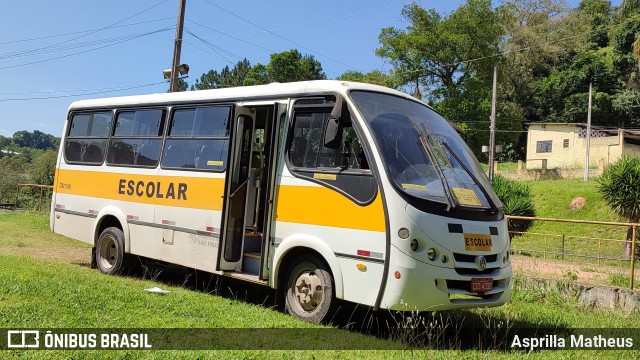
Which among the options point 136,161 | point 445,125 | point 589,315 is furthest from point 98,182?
point 589,315

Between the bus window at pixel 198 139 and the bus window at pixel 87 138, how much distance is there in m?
2.08

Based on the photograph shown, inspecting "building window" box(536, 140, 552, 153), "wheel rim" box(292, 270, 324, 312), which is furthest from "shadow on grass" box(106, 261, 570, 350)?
"building window" box(536, 140, 552, 153)

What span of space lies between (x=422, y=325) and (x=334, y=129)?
270 centimetres

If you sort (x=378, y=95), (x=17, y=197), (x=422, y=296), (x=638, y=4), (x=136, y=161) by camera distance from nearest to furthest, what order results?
1. (x=422, y=296)
2. (x=378, y=95)
3. (x=136, y=161)
4. (x=17, y=197)
5. (x=638, y=4)

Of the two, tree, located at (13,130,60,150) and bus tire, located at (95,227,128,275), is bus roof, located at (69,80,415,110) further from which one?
tree, located at (13,130,60,150)

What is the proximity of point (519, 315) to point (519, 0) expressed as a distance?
62.5 metres

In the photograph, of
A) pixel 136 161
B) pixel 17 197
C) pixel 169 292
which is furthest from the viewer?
pixel 17 197

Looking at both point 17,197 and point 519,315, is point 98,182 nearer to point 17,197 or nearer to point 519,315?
point 519,315

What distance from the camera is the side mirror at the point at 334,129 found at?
21.3 ft

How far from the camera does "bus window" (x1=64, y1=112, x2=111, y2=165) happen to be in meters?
10.5

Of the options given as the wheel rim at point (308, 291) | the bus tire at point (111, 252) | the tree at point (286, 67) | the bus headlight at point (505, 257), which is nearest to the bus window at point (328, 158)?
the wheel rim at point (308, 291)

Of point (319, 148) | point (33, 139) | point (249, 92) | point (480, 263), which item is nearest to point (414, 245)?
point (480, 263)

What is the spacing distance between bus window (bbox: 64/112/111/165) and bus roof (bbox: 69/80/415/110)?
0.28 m

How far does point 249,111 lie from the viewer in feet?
26.7
